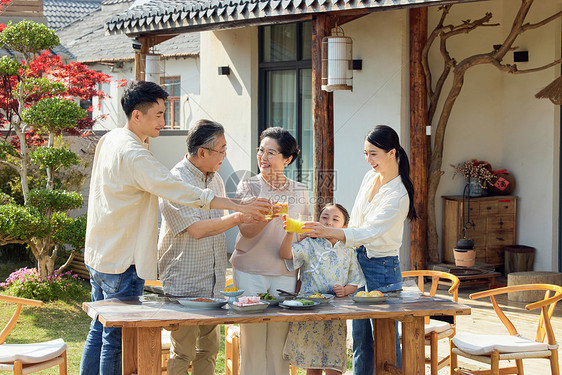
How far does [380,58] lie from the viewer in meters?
8.14

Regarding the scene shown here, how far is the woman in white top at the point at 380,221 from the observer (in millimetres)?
3936

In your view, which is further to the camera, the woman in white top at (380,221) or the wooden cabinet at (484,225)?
the wooden cabinet at (484,225)

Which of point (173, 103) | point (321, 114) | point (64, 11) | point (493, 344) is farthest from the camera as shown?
point (64, 11)

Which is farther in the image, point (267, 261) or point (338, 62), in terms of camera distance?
point (338, 62)

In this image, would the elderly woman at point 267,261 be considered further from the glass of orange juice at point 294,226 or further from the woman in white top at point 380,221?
the woman in white top at point 380,221

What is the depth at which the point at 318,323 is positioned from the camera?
157 inches

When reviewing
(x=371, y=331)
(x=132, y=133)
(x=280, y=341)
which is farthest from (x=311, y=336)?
(x=132, y=133)

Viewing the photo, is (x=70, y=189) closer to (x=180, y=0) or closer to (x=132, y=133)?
(x=180, y=0)

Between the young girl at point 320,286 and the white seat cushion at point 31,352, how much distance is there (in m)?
1.20

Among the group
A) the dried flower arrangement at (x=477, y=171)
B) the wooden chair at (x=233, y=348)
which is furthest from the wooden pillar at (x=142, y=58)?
the wooden chair at (x=233, y=348)

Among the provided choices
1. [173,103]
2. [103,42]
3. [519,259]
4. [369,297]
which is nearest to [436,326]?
[369,297]

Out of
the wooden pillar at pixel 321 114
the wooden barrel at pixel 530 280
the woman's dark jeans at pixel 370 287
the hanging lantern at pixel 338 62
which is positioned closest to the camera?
the woman's dark jeans at pixel 370 287

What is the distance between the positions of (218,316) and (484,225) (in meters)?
5.52

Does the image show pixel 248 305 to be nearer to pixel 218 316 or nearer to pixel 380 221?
pixel 218 316
